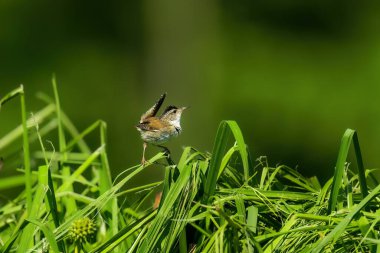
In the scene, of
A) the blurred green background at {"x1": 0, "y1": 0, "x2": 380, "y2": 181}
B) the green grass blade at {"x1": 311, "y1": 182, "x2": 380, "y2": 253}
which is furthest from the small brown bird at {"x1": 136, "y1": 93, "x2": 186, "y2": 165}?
the blurred green background at {"x1": 0, "y1": 0, "x2": 380, "y2": 181}

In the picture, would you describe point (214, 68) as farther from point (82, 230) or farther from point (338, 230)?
Answer: point (338, 230)

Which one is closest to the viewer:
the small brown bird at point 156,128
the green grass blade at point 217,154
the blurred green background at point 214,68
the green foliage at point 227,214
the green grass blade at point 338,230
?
the green grass blade at point 338,230

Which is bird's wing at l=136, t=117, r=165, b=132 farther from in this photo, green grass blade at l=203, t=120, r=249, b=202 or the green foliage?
green grass blade at l=203, t=120, r=249, b=202

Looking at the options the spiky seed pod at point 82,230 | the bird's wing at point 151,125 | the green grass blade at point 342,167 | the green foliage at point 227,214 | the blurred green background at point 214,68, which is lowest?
the blurred green background at point 214,68

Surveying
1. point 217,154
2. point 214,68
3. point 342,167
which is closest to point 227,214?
point 217,154

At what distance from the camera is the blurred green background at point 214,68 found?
46.1 ft

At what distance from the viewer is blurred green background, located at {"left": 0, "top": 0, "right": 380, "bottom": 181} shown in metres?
14.1

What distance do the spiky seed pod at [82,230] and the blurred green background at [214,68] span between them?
9926 mm

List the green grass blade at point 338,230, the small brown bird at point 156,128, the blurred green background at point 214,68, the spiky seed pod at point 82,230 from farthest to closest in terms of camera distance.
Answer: the blurred green background at point 214,68 → the small brown bird at point 156,128 → the spiky seed pod at point 82,230 → the green grass blade at point 338,230

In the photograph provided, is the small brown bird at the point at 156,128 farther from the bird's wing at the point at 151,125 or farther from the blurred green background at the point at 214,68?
the blurred green background at the point at 214,68

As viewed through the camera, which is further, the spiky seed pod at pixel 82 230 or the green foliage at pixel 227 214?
the spiky seed pod at pixel 82 230

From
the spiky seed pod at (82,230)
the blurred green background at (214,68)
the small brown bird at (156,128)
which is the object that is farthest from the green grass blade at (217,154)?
the blurred green background at (214,68)

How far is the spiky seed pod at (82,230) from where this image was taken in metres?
2.32

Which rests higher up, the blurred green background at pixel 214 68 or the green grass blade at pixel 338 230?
the green grass blade at pixel 338 230
